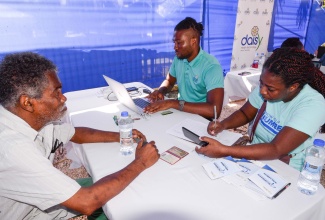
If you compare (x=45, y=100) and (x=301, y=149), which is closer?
(x=45, y=100)

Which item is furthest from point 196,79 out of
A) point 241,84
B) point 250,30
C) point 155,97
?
point 250,30

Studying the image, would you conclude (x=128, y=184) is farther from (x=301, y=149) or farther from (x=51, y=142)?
(x=301, y=149)

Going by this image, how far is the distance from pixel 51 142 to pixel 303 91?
1424 mm

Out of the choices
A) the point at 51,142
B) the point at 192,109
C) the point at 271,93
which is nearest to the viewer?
the point at 51,142

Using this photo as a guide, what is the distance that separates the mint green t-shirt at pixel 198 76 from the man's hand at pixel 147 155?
3.29 feet

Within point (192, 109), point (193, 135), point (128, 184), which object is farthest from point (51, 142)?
point (192, 109)

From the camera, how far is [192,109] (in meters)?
1.87

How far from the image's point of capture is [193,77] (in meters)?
2.27

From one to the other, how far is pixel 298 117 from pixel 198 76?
111cm

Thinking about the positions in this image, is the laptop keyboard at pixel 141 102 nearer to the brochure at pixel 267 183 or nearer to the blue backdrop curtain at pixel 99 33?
the brochure at pixel 267 183

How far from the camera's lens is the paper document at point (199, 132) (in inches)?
57.4

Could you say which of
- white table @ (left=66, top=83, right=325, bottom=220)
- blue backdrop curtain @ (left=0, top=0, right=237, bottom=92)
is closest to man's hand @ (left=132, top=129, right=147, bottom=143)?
white table @ (left=66, top=83, right=325, bottom=220)

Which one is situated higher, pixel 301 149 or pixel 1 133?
pixel 1 133

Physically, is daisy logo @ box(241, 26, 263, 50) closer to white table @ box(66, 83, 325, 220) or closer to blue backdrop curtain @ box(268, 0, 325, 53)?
blue backdrop curtain @ box(268, 0, 325, 53)
